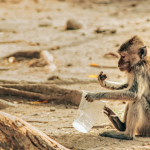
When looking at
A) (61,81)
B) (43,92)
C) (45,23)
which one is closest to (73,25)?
(45,23)

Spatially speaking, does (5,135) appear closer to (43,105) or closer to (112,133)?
(112,133)

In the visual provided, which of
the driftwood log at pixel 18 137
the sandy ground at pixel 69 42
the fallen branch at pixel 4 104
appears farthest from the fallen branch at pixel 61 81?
the driftwood log at pixel 18 137

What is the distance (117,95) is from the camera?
16.0ft

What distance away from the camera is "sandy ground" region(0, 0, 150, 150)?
206 inches

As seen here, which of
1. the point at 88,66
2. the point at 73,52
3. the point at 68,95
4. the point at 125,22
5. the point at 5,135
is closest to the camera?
the point at 5,135

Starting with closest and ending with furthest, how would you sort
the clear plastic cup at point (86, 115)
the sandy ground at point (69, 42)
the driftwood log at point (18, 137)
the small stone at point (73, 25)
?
1. the driftwood log at point (18, 137)
2. the clear plastic cup at point (86, 115)
3. the sandy ground at point (69, 42)
4. the small stone at point (73, 25)

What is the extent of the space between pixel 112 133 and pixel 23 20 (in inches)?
450

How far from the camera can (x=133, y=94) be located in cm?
479

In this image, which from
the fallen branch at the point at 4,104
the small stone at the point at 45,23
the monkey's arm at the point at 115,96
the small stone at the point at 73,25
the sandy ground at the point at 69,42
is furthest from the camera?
the small stone at the point at 45,23

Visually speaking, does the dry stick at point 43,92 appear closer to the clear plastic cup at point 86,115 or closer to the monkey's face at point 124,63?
the clear plastic cup at point 86,115

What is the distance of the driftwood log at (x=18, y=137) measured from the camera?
3801 mm

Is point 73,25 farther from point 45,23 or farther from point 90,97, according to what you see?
point 90,97

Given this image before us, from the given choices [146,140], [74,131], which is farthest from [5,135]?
[146,140]

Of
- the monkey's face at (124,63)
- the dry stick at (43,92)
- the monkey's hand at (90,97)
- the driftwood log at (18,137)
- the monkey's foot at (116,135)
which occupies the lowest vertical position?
the monkey's foot at (116,135)
